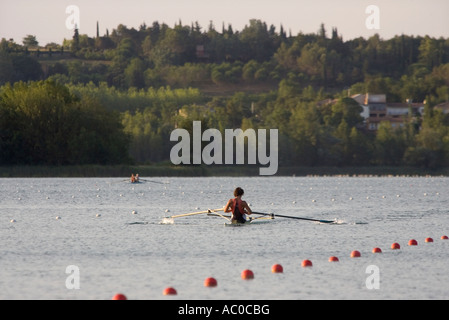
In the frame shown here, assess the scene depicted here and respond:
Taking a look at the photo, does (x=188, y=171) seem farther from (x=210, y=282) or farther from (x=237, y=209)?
(x=210, y=282)

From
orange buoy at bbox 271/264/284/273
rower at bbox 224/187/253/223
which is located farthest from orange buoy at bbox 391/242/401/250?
rower at bbox 224/187/253/223

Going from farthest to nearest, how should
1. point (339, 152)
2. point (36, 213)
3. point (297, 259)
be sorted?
point (339, 152) → point (36, 213) → point (297, 259)

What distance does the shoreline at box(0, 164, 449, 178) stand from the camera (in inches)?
4070

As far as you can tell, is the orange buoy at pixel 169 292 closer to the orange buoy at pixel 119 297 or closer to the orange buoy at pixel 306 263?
the orange buoy at pixel 119 297

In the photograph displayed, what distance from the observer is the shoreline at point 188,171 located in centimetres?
10338

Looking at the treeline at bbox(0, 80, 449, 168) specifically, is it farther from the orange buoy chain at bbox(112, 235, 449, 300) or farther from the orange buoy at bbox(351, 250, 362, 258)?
the orange buoy at bbox(351, 250, 362, 258)

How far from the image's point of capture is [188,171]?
122312 millimetres

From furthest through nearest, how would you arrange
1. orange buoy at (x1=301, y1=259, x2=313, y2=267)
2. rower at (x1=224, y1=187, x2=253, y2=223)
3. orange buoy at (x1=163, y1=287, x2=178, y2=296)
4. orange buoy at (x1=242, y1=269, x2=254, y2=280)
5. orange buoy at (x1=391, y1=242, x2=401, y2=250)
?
1. rower at (x1=224, y1=187, x2=253, y2=223)
2. orange buoy at (x1=391, y1=242, x2=401, y2=250)
3. orange buoy at (x1=301, y1=259, x2=313, y2=267)
4. orange buoy at (x1=242, y1=269, x2=254, y2=280)
5. orange buoy at (x1=163, y1=287, x2=178, y2=296)

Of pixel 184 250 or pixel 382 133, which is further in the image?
pixel 382 133

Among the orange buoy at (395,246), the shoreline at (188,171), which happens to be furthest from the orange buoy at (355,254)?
the shoreline at (188,171)

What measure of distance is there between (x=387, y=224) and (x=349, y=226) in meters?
2.31
